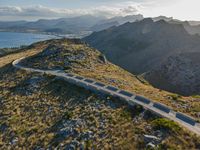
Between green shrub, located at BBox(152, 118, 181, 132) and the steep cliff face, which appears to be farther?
the steep cliff face

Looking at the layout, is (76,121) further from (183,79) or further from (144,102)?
(183,79)

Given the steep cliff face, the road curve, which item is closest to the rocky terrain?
the road curve

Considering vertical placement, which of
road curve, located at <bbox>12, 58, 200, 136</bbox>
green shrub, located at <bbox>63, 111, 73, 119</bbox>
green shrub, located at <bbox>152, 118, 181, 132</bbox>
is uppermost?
green shrub, located at <bbox>152, 118, 181, 132</bbox>

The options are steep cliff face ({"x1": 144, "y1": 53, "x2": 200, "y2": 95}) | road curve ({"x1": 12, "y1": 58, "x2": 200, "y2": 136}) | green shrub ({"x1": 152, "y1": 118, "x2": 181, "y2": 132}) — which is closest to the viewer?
green shrub ({"x1": 152, "y1": 118, "x2": 181, "y2": 132})

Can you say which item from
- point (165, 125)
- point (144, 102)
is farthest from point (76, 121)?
point (165, 125)

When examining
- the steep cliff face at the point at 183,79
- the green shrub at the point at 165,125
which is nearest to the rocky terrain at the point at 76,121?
the green shrub at the point at 165,125

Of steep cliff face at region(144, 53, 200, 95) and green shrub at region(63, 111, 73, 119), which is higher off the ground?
green shrub at region(63, 111, 73, 119)

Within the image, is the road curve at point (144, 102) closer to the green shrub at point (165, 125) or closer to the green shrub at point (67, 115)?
the green shrub at point (165, 125)

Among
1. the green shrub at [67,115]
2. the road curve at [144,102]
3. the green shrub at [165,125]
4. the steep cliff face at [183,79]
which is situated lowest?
the steep cliff face at [183,79]

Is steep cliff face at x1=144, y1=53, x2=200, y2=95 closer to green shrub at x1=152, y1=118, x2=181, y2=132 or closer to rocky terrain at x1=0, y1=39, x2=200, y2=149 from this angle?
rocky terrain at x1=0, y1=39, x2=200, y2=149

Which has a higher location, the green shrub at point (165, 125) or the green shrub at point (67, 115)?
the green shrub at point (165, 125)

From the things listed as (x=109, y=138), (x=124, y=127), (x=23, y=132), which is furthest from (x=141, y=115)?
(x=23, y=132)

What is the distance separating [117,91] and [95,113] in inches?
465

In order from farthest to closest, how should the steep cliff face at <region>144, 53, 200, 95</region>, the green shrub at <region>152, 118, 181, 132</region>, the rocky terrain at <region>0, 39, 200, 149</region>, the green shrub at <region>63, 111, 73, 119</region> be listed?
the steep cliff face at <region>144, 53, 200, 95</region>
the green shrub at <region>63, 111, 73, 119</region>
the green shrub at <region>152, 118, 181, 132</region>
the rocky terrain at <region>0, 39, 200, 149</region>
